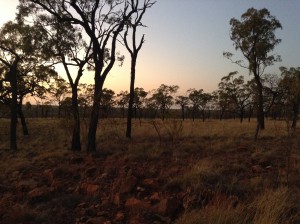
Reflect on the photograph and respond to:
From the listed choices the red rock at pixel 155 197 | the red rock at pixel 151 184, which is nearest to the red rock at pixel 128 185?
the red rock at pixel 151 184

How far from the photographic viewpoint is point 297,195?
705 cm

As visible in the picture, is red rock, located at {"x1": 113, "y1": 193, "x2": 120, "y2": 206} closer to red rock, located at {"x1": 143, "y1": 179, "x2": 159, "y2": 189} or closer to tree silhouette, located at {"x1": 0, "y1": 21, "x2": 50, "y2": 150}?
red rock, located at {"x1": 143, "y1": 179, "x2": 159, "y2": 189}

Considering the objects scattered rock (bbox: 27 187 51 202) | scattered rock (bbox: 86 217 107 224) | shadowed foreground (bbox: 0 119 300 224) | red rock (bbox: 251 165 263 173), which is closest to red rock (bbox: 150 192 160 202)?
shadowed foreground (bbox: 0 119 300 224)

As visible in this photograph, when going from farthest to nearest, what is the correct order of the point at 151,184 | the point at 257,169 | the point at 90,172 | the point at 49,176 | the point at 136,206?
the point at 90,172, the point at 257,169, the point at 49,176, the point at 151,184, the point at 136,206

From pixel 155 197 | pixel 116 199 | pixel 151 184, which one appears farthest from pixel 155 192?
pixel 116 199

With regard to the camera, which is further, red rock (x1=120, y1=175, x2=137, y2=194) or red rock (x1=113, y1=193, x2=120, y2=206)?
red rock (x1=120, y1=175, x2=137, y2=194)

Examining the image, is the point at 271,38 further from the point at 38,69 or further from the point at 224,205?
the point at 224,205

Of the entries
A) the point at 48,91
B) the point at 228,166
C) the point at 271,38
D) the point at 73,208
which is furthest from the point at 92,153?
the point at 271,38

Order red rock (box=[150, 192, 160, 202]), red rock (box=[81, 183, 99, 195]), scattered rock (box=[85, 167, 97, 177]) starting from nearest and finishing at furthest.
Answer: red rock (box=[150, 192, 160, 202]), red rock (box=[81, 183, 99, 195]), scattered rock (box=[85, 167, 97, 177])

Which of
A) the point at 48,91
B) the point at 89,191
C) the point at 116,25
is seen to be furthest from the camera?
the point at 48,91

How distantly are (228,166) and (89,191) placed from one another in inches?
181

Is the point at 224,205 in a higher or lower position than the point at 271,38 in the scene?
lower

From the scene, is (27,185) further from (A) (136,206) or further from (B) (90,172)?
(A) (136,206)

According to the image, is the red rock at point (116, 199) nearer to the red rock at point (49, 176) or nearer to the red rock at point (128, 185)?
the red rock at point (128, 185)
